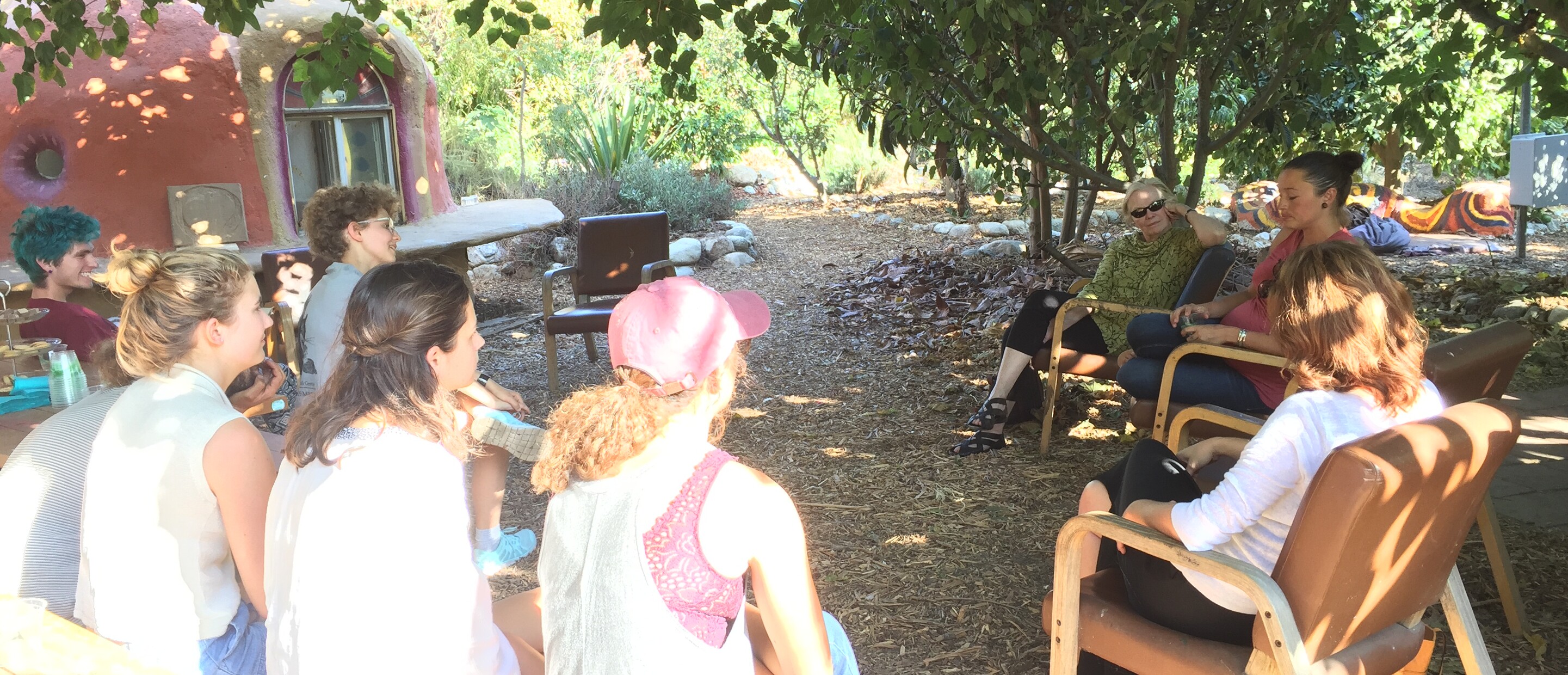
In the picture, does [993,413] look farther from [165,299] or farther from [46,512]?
[46,512]

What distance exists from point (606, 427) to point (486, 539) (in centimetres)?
202

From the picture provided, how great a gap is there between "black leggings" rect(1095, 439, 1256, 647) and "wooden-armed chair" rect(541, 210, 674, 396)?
3.99 m

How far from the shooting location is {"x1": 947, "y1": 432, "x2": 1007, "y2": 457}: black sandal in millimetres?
4379

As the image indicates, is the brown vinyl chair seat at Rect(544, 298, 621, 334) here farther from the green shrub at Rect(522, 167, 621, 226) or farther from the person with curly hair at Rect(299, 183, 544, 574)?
the green shrub at Rect(522, 167, 621, 226)

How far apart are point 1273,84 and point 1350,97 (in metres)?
2.72

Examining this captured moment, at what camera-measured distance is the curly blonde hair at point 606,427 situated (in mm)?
1529

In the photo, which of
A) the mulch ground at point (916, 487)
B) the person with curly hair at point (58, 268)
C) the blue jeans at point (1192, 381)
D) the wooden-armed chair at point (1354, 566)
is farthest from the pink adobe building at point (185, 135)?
the wooden-armed chair at point (1354, 566)

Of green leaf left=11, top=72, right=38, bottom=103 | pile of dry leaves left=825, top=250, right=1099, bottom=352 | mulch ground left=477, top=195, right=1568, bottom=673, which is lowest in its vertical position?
mulch ground left=477, top=195, right=1568, bottom=673

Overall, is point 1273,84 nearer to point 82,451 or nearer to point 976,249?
point 976,249

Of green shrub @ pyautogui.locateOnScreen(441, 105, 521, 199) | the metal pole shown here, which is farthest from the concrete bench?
the metal pole

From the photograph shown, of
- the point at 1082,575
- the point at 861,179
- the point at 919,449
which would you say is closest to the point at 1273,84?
the point at 919,449

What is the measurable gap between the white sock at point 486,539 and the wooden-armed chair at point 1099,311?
2.19 m

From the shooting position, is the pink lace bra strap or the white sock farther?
the white sock

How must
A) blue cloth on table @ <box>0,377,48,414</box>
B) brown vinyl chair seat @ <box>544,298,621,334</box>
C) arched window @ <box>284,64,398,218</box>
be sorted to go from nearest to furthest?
blue cloth on table @ <box>0,377,48,414</box> < brown vinyl chair seat @ <box>544,298,621,334</box> < arched window @ <box>284,64,398,218</box>
